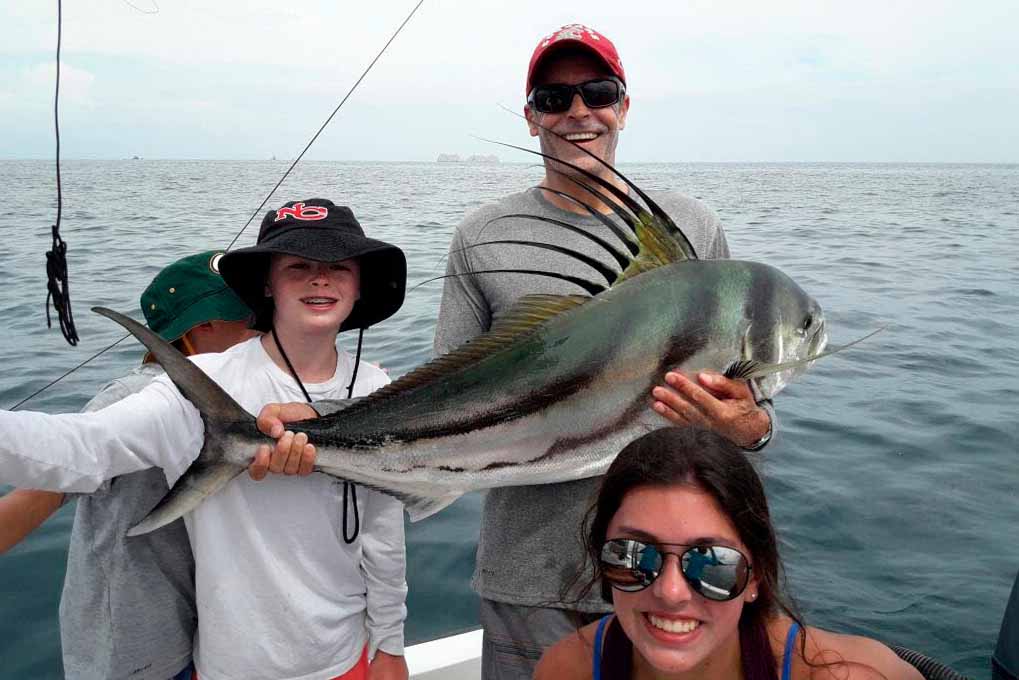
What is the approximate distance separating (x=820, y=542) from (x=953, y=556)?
72cm

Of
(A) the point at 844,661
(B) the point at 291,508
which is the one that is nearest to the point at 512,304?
(B) the point at 291,508

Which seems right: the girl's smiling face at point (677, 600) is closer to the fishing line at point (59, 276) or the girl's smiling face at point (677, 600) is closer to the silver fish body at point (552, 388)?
the silver fish body at point (552, 388)

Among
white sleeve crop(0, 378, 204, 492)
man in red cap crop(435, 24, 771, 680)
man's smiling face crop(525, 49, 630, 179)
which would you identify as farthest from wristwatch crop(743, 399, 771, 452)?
white sleeve crop(0, 378, 204, 492)

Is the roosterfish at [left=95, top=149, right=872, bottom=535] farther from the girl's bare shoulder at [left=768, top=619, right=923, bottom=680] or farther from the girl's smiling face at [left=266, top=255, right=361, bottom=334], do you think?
the girl's bare shoulder at [left=768, top=619, right=923, bottom=680]

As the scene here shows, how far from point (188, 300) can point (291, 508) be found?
0.76m

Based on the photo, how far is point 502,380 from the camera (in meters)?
1.99

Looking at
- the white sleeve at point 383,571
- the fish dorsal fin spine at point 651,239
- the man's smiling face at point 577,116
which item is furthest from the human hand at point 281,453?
the man's smiling face at point 577,116

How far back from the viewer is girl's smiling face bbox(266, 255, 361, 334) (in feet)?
7.12

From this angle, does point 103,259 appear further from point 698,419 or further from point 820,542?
point 698,419

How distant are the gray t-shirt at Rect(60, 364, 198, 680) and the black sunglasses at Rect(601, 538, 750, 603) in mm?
1235

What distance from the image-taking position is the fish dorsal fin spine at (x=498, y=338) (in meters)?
2.01

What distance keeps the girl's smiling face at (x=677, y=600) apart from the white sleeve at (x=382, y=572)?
2.63ft

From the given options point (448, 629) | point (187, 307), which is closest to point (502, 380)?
point (187, 307)

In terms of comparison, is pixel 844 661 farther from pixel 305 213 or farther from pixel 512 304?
pixel 305 213
